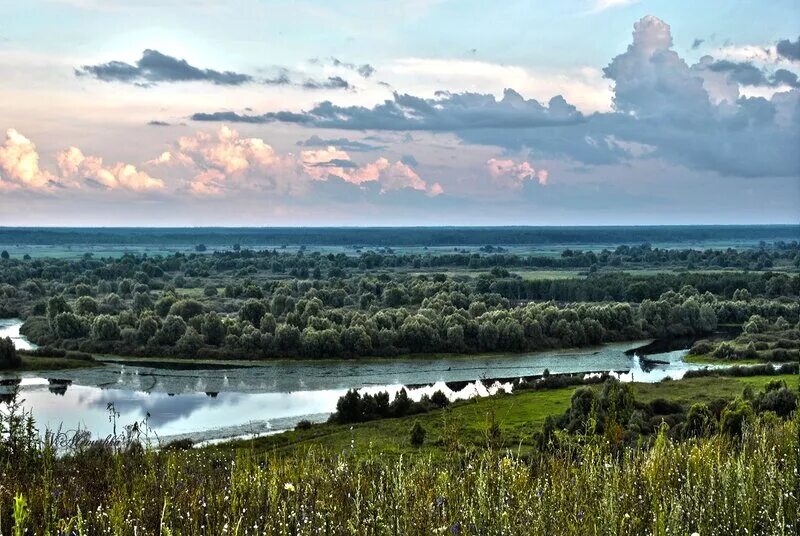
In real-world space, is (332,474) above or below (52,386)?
above

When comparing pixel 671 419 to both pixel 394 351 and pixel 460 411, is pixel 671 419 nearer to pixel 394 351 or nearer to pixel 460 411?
pixel 460 411

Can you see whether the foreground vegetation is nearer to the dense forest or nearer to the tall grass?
the tall grass

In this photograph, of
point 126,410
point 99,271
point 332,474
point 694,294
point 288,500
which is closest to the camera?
point 288,500

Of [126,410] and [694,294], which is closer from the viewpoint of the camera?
[126,410]

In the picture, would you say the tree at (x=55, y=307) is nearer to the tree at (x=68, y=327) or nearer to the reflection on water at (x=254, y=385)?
the tree at (x=68, y=327)

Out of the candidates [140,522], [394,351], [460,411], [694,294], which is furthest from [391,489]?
[694,294]

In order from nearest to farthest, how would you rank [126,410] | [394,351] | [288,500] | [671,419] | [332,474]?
[288,500] < [332,474] < [671,419] < [126,410] < [394,351]

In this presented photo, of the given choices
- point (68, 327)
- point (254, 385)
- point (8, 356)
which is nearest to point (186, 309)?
point (68, 327)

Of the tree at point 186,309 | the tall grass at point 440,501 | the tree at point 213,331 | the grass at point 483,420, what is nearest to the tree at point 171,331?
the tree at point 213,331
